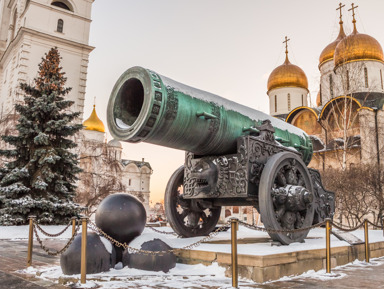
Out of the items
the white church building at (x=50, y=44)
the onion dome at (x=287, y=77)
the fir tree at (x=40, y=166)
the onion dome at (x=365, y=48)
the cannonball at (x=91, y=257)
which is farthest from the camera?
the onion dome at (x=287, y=77)

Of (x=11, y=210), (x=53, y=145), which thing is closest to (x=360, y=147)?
Result: (x=53, y=145)

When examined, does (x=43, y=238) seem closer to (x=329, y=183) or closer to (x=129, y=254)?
(x=129, y=254)

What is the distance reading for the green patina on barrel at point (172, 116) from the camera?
4805mm

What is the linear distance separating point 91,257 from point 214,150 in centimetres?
234

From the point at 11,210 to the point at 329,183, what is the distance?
15.0 meters

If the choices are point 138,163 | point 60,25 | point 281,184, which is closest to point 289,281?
point 281,184

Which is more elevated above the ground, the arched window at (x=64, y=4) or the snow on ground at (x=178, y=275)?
the arched window at (x=64, y=4)

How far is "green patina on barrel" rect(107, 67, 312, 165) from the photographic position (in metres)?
4.80

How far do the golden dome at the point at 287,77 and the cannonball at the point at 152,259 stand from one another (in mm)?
35664

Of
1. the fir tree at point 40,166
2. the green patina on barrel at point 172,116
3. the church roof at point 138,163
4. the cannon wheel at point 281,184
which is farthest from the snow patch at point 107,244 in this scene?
the church roof at point 138,163

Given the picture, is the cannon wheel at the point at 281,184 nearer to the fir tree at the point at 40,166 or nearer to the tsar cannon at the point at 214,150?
the tsar cannon at the point at 214,150

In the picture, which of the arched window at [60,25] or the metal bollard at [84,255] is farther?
the arched window at [60,25]

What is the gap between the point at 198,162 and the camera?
20.7ft

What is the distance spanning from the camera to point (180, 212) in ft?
24.0
